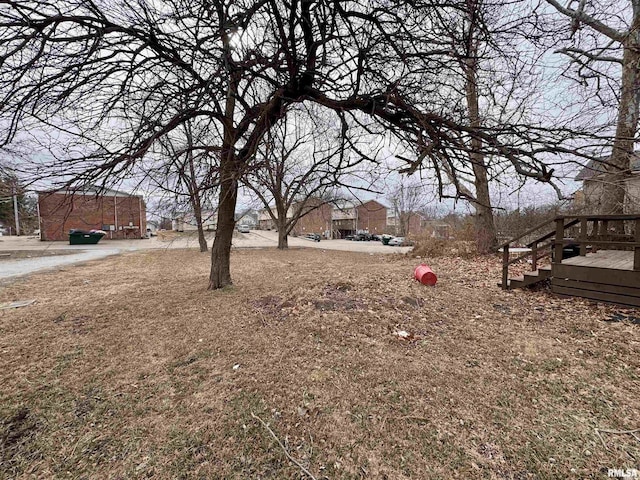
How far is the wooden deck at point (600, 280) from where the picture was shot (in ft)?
12.2

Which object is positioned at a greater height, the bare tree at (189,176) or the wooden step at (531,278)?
the bare tree at (189,176)

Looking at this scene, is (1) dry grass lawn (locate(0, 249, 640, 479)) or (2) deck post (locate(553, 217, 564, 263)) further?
(2) deck post (locate(553, 217, 564, 263))

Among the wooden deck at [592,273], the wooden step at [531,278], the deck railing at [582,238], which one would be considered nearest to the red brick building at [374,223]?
the deck railing at [582,238]

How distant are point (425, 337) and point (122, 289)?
6.97m

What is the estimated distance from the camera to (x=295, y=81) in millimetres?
3451

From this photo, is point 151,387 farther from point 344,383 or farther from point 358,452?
point 358,452

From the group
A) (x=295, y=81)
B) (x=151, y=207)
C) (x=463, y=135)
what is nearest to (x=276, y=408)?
(x=463, y=135)

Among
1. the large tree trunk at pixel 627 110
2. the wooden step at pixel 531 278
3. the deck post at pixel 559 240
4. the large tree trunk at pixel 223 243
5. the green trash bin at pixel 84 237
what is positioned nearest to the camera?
the large tree trunk at pixel 627 110

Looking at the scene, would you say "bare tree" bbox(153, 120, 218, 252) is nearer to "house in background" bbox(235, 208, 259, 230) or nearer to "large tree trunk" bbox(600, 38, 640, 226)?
"house in background" bbox(235, 208, 259, 230)

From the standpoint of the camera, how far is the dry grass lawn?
1755 millimetres

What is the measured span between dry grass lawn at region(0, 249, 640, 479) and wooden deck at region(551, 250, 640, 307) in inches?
8.9

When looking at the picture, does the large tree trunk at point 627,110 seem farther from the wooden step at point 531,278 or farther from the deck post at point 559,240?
the wooden step at point 531,278

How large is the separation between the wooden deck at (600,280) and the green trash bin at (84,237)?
27788 mm

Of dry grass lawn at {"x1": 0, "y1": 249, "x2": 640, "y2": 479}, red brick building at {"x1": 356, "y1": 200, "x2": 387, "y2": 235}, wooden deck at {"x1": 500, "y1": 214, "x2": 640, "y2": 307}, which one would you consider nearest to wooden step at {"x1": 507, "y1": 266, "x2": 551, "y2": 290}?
wooden deck at {"x1": 500, "y1": 214, "x2": 640, "y2": 307}
